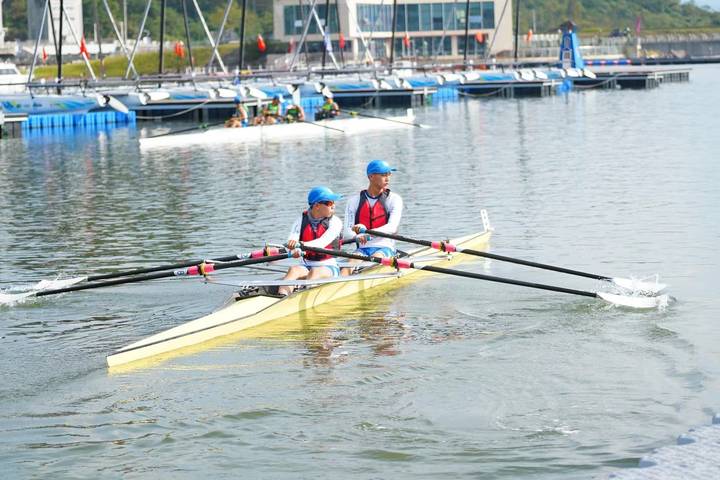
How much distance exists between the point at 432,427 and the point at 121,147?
3548 cm

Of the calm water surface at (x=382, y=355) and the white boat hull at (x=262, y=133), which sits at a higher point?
the white boat hull at (x=262, y=133)

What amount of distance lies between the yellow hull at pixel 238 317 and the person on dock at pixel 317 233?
20 centimetres

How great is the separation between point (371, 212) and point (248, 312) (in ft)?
8.87

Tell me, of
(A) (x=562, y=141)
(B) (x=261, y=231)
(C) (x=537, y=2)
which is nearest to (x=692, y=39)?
(C) (x=537, y=2)

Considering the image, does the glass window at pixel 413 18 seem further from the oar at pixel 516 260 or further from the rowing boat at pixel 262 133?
the oar at pixel 516 260

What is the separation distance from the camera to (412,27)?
112125mm

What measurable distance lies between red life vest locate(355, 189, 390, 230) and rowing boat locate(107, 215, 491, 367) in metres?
0.60

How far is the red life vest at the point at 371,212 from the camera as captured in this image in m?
15.4

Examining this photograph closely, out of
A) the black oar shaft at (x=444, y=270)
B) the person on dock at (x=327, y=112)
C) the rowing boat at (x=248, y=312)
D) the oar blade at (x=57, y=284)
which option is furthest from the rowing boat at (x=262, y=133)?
the black oar shaft at (x=444, y=270)

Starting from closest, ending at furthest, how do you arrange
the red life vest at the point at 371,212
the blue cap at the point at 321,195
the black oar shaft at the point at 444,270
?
the black oar shaft at the point at 444,270 → the blue cap at the point at 321,195 → the red life vest at the point at 371,212

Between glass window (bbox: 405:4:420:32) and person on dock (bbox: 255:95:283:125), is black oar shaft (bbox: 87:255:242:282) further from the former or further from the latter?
glass window (bbox: 405:4:420:32)

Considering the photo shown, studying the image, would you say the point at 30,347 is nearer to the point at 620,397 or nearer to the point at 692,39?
the point at 620,397

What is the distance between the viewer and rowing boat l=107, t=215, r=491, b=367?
12.2 m

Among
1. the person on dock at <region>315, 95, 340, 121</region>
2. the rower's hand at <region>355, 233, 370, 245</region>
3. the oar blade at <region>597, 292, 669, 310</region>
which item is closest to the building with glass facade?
the person on dock at <region>315, 95, 340, 121</region>
